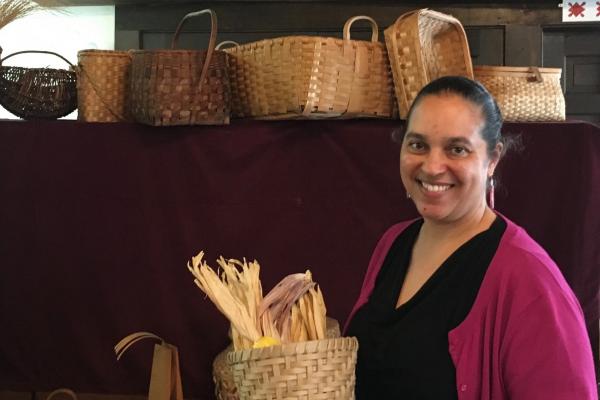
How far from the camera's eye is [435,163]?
125 cm

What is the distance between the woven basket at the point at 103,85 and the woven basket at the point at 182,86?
182mm

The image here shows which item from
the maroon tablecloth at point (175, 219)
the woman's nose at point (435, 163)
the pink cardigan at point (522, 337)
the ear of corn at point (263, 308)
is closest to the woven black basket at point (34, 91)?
the maroon tablecloth at point (175, 219)

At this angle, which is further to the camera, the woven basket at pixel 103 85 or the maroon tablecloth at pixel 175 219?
the woven basket at pixel 103 85

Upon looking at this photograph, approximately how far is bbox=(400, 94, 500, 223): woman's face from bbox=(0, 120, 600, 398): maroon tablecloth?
28.2 inches

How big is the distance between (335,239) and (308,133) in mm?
328

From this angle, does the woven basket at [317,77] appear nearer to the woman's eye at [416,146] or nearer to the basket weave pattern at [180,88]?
the basket weave pattern at [180,88]

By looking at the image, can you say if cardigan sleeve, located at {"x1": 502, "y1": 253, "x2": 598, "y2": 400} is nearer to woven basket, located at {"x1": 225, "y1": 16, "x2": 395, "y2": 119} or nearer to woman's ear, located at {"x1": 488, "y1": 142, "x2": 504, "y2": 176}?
woman's ear, located at {"x1": 488, "y1": 142, "x2": 504, "y2": 176}

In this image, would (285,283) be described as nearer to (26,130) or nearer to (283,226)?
(283,226)

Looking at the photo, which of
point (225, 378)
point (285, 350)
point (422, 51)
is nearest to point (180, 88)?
point (422, 51)

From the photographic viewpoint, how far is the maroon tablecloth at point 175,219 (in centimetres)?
202

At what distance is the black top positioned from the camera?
1213mm

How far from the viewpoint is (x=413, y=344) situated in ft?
4.14

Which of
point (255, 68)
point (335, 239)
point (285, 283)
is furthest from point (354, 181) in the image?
point (285, 283)

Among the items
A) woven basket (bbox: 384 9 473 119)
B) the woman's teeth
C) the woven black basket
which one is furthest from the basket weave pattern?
the woman's teeth
